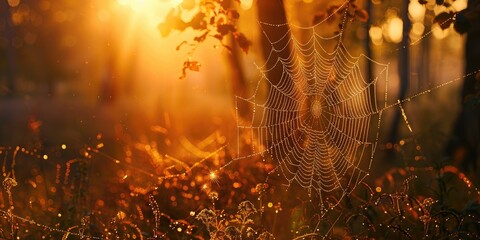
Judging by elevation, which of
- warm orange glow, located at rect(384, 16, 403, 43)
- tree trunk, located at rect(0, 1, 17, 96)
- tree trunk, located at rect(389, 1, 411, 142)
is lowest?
tree trunk, located at rect(389, 1, 411, 142)

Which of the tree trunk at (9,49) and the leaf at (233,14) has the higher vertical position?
the tree trunk at (9,49)

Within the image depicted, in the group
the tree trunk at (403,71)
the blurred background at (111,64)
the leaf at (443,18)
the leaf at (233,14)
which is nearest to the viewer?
the leaf at (443,18)

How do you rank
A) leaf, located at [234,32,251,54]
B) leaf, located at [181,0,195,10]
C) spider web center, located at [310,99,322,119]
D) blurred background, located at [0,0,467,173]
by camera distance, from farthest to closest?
blurred background, located at [0,0,467,173] → spider web center, located at [310,99,322,119] → leaf, located at [181,0,195,10] → leaf, located at [234,32,251,54]

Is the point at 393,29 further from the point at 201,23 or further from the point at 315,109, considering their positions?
the point at 201,23

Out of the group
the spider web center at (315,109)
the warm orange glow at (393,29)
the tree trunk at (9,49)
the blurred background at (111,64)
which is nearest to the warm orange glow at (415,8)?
the spider web center at (315,109)

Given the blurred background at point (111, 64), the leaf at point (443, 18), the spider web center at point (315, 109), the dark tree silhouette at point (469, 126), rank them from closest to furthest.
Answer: the leaf at point (443, 18), the spider web center at point (315, 109), the dark tree silhouette at point (469, 126), the blurred background at point (111, 64)

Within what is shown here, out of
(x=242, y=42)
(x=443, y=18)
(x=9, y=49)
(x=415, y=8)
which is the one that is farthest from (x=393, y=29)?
(x=242, y=42)

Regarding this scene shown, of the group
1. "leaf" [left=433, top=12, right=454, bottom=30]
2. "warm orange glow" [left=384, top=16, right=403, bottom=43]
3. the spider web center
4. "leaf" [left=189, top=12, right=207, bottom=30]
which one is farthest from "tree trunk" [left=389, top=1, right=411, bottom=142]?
"leaf" [left=189, top=12, right=207, bottom=30]

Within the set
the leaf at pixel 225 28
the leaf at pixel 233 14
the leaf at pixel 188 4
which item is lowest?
the leaf at pixel 225 28

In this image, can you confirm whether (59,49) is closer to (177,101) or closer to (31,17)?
(31,17)

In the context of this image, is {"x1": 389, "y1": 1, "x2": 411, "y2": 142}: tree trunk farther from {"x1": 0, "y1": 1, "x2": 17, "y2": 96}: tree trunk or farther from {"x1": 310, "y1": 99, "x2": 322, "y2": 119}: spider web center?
{"x1": 0, "y1": 1, "x2": 17, "y2": 96}: tree trunk

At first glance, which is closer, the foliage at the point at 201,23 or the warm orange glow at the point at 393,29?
the foliage at the point at 201,23

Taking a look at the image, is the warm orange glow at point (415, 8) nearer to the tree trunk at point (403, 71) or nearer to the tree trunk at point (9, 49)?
the tree trunk at point (403, 71)
